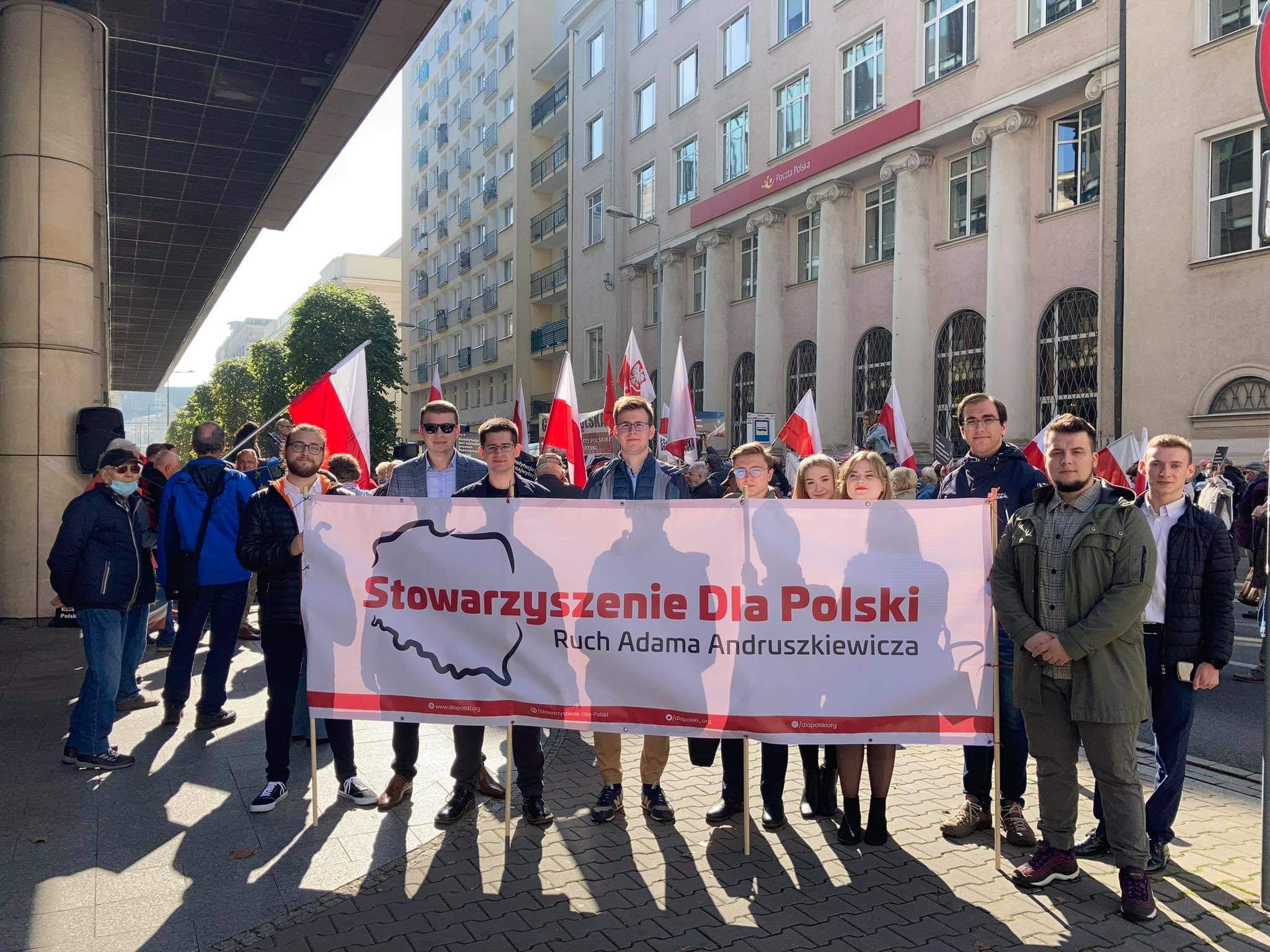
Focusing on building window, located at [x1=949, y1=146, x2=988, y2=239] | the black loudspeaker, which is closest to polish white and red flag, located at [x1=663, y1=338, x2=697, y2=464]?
the black loudspeaker

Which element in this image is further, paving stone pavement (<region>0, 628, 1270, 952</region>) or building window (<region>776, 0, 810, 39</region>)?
building window (<region>776, 0, 810, 39</region>)

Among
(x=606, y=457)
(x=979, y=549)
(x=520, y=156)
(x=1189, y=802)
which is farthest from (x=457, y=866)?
(x=520, y=156)

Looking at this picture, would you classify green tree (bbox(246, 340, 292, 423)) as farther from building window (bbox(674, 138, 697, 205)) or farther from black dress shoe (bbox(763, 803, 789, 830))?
black dress shoe (bbox(763, 803, 789, 830))

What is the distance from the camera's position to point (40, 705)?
25.0ft

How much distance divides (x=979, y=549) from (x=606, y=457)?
14.8 meters

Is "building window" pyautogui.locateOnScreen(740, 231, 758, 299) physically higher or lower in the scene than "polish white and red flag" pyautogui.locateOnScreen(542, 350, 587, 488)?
higher

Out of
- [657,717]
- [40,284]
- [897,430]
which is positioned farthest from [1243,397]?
[40,284]

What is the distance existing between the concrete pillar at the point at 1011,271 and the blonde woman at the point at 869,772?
57.5 feet

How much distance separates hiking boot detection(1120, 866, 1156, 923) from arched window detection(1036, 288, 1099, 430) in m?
17.4

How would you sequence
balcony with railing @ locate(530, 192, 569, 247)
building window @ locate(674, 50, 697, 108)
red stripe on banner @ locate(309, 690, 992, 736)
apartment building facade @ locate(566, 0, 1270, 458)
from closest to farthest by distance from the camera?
red stripe on banner @ locate(309, 690, 992, 736), apartment building facade @ locate(566, 0, 1270, 458), building window @ locate(674, 50, 697, 108), balcony with railing @ locate(530, 192, 569, 247)

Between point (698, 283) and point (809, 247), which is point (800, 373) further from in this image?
point (698, 283)

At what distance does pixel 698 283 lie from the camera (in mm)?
34969

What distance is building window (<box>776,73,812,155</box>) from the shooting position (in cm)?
2869

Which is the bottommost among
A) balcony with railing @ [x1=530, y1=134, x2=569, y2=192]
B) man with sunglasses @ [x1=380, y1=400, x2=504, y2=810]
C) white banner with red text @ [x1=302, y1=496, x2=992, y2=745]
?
white banner with red text @ [x1=302, y1=496, x2=992, y2=745]
